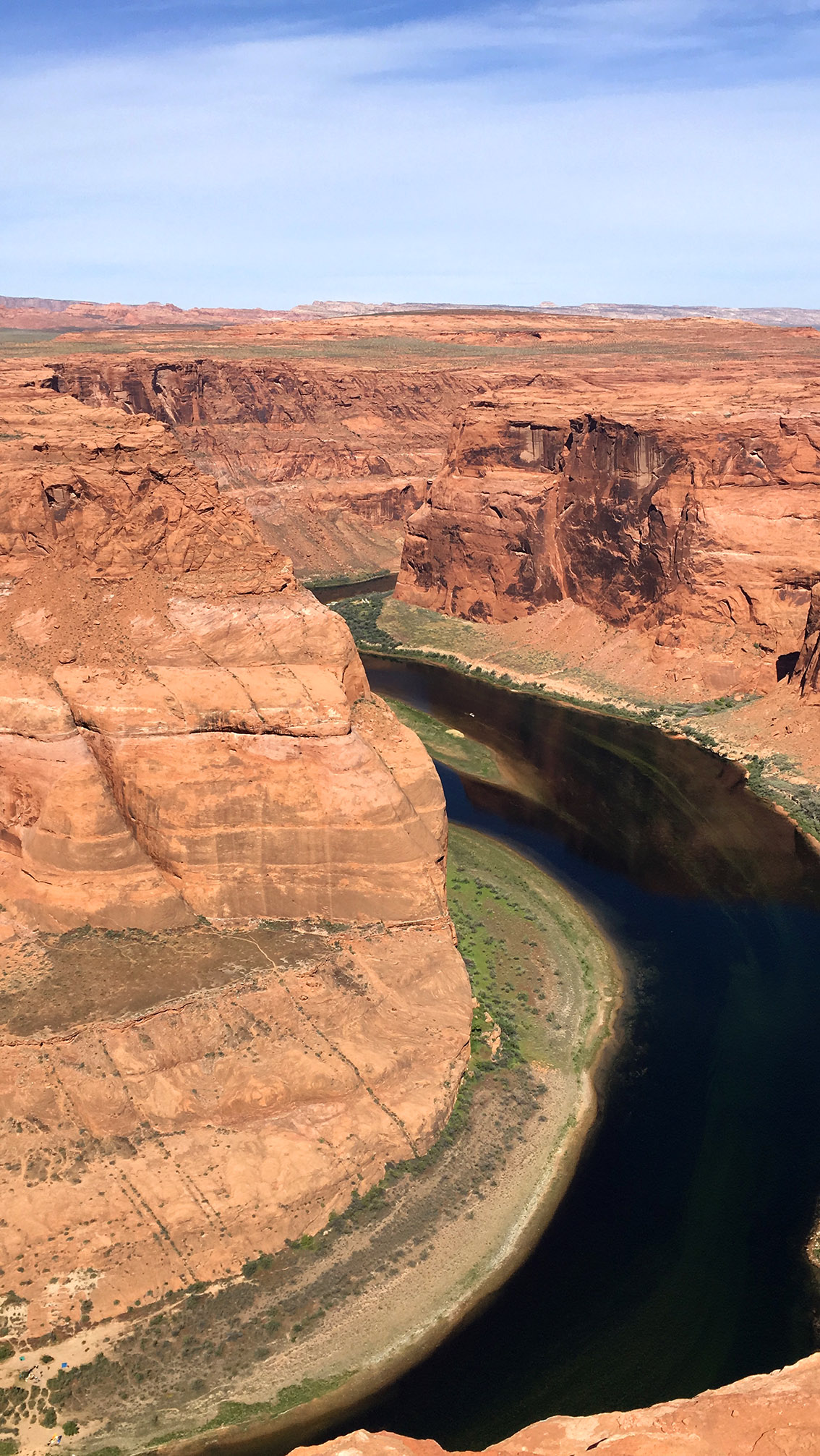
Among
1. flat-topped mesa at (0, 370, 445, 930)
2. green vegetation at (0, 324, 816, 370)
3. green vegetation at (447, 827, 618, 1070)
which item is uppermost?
green vegetation at (0, 324, 816, 370)

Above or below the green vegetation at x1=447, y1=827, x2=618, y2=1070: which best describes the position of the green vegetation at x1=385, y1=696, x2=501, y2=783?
above

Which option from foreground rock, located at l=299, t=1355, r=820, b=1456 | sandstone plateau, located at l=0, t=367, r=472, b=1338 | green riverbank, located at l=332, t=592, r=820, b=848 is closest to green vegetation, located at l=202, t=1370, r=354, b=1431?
sandstone plateau, located at l=0, t=367, r=472, b=1338

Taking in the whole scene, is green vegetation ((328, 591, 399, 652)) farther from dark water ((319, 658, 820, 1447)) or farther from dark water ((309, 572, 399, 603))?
dark water ((319, 658, 820, 1447))

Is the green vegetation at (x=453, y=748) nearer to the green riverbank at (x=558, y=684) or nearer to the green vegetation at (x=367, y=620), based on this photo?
the green riverbank at (x=558, y=684)

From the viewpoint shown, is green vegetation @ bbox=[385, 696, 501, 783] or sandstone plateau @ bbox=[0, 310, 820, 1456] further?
green vegetation @ bbox=[385, 696, 501, 783]

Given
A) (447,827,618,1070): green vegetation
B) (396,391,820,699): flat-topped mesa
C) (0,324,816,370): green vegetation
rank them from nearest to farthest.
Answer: (447,827,618,1070): green vegetation < (396,391,820,699): flat-topped mesa < (0,324,816,370): green vegetation

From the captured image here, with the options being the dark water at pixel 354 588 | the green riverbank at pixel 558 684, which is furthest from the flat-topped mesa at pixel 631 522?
the dark water at pixel 354 588

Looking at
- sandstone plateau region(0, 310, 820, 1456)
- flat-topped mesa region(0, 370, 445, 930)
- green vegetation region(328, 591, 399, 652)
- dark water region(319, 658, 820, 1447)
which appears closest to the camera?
dark water region(319, 658, 820, 1447)
